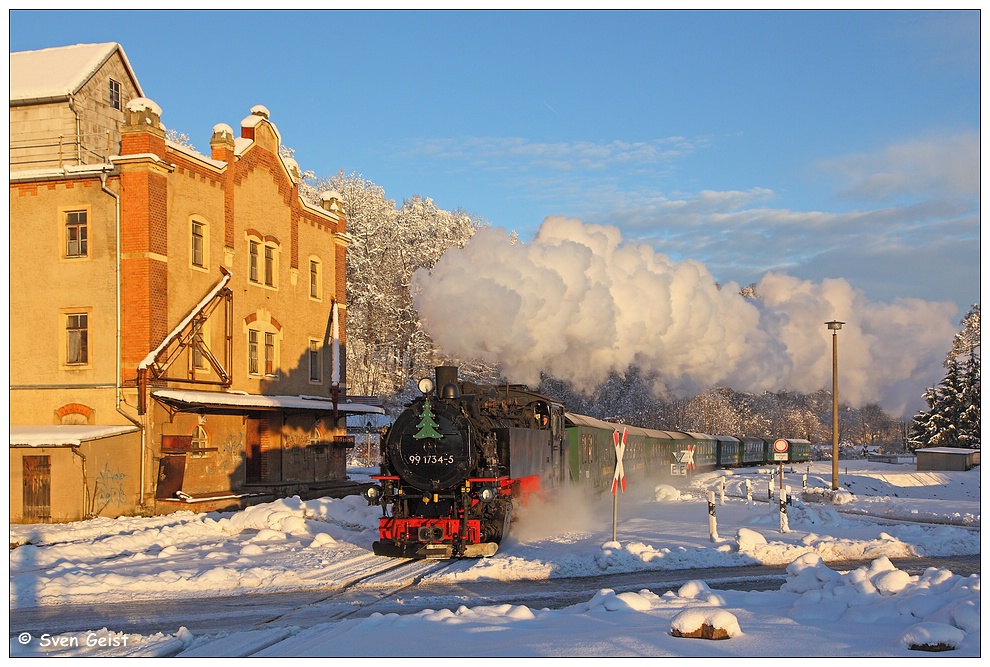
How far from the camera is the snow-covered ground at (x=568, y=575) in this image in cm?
808

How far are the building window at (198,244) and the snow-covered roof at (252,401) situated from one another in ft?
12.1

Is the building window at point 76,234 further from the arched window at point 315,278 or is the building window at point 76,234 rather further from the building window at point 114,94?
the arched window at point 315,278

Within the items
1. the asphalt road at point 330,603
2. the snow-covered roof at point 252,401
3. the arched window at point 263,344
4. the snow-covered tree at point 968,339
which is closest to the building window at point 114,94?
the arched window at point 263,344

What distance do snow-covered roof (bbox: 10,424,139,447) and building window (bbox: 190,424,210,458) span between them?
2.26 m

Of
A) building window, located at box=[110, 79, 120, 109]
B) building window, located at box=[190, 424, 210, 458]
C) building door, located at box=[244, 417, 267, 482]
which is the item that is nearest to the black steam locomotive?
building window, located at box=[190, 424, 210, 458]

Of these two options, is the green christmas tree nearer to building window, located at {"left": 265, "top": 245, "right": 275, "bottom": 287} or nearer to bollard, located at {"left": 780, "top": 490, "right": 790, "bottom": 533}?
bollard, located at {"left": 780, "top": 490, "right": 790, "bottom": 533}

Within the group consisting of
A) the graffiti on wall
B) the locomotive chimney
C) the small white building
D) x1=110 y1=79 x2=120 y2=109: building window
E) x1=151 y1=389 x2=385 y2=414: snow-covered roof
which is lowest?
the small white building

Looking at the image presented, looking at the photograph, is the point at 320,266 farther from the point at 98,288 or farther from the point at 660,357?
the point at 660,357

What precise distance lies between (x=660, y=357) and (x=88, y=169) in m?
19.7

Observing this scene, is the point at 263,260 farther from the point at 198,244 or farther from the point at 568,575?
the point at 568,575

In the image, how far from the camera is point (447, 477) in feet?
50.5

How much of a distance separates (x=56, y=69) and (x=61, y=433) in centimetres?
1347

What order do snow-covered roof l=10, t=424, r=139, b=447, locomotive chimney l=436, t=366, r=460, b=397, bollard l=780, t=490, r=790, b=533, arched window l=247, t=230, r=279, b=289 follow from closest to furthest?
locomotive chimney l=436, t=366, r=460, b=397, bollard l=780, t=490, r=790, b=533, snow-covered roof l=10, t=424, r=139, b=447, arched window l=247, t=230, r=279, b=289

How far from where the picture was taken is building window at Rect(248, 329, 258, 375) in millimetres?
28781
